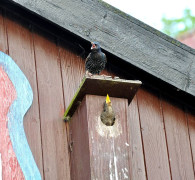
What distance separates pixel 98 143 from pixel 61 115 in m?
0.43

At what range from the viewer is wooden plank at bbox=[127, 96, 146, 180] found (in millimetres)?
2775

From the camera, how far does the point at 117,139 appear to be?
2.43 m

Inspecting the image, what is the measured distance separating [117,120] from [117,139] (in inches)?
4.5

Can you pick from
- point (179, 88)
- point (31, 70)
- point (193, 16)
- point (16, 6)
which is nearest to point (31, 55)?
point (31, 70)

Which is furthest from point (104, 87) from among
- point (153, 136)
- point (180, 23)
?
point (180, 23)

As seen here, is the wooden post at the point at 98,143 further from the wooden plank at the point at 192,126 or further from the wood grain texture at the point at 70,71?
the wooden plank at the point at 192,126

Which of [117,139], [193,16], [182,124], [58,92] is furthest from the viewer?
[193,16]

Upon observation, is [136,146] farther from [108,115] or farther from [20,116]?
[20,116]

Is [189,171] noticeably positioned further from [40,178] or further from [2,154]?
[2,154]

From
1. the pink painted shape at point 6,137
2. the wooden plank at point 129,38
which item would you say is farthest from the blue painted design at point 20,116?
the wooden plank at point 129,38

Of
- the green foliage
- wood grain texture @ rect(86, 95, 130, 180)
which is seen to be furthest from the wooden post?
the green foliage

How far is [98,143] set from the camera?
2375 millimetres

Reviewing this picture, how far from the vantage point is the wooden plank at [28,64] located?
2.61 metres

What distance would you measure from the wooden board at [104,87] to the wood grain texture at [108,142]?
3 centimetres
